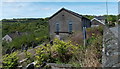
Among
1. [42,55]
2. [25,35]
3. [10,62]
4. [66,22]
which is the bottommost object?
[10,62]

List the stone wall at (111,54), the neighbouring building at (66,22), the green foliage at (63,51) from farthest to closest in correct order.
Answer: the neighbouring building at (66,22) → the green foliage at (63,51) → the stone wall at (111,54)

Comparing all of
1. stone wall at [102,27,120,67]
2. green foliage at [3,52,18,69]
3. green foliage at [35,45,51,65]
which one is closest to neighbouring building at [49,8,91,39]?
green foliage at [35,45,51,65]

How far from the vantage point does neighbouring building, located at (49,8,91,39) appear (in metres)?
17.2

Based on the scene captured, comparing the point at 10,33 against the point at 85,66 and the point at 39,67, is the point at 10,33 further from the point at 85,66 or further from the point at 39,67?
the point at 85,66

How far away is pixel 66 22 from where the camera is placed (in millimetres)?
18375

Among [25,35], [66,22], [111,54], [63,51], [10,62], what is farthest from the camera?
[66,22]

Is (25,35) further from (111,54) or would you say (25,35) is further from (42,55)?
(111,54)

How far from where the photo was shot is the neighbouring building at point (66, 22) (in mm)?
17188

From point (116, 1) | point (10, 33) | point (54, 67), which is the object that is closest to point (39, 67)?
point (54, 67)

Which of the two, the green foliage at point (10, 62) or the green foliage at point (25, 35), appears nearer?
the green foliage at point (10, 62)

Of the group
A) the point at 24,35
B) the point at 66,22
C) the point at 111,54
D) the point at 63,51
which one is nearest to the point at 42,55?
the point at 63,51

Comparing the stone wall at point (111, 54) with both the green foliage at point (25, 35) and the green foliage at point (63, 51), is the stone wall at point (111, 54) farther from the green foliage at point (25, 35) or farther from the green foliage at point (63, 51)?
the green foliage at point (25, 35)

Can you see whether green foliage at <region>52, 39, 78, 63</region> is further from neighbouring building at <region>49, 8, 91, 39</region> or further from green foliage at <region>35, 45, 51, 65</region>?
neighbouring building at <region>49, 8, 91, 39</region>

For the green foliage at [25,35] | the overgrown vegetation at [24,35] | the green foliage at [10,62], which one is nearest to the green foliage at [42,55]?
the green foliage at [10,62]
